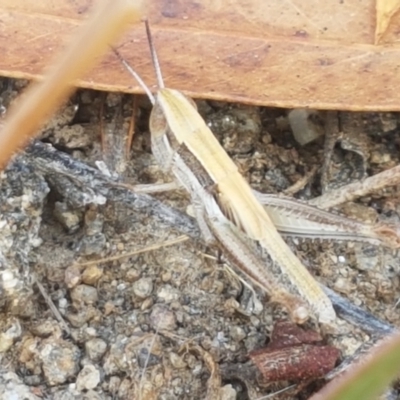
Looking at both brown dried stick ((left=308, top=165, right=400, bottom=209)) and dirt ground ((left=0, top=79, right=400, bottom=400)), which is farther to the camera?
brown dried stick ((left=308, top=165, right=400, bottom=209))

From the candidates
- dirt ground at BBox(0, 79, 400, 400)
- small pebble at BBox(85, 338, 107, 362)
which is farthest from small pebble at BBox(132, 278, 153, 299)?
small pebble at BBox(85, 338, 107, 362)

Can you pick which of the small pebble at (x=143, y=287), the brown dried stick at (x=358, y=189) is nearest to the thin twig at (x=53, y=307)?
the small pebble at (x=143, y=287)

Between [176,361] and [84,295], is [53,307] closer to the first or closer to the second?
[84,295]

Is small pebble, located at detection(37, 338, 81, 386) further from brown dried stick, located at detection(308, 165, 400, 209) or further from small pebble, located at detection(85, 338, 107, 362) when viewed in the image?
brown dried stick, located at detection(308, 165, 400, 209)

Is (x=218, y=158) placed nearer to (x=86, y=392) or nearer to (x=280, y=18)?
(x=280, y=18)

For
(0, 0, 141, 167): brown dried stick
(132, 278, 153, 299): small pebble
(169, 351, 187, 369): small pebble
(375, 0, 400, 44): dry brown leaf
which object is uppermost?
(0, 0, 141, 167): brown dried stick

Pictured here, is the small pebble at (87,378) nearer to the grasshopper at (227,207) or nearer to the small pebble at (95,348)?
the small pebble at (95,348)

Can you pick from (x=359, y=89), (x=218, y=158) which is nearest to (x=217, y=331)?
(x=218, y=158)
